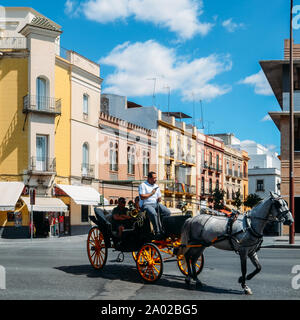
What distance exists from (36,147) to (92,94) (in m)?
7.53

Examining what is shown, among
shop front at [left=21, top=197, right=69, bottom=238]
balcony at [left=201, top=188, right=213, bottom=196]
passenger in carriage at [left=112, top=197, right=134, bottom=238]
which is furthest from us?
balcony at [left=201, top=188, right=213, bottom=196]

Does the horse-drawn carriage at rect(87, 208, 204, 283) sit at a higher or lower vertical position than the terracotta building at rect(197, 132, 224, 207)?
lower

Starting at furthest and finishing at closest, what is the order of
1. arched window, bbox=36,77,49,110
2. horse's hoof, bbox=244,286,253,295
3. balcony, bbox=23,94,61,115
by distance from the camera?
arched window, bbox=36,77,49,110, balcony, bbox=23,94,61,115, horse's hoof, bbox=244,286,253,295

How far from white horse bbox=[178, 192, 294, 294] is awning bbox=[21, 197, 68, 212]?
22.5 metres

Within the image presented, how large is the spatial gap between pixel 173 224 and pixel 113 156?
31.2 meters

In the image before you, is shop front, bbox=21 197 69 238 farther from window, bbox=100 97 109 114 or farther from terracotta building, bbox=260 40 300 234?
window, bbox=100 97 109 114

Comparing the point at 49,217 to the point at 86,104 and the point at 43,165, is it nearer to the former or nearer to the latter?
the point at 43,165

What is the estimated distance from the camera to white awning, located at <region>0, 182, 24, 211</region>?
3106 centimetres

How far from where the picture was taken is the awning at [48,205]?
31781mm

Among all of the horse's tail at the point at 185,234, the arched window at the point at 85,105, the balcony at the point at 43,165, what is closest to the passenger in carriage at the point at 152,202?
the horse's tail at the point at 185,234

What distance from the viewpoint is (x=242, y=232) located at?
9.45 m

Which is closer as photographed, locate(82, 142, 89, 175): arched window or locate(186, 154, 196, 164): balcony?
locate(82, 142, 89, 175): arched window

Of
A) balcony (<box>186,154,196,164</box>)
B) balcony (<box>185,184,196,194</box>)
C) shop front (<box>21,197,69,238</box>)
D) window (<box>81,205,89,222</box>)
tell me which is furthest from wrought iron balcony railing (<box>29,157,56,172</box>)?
balcony (<box>186,154,196,164</box>)
